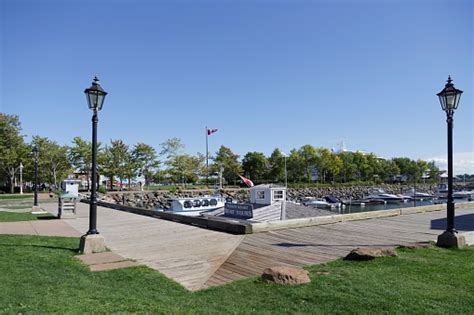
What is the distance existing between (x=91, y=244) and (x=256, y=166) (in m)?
81.9

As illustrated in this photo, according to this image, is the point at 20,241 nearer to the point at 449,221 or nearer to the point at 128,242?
the point at 128,242

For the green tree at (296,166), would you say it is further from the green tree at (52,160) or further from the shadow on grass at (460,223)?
the shadow on grass at (460,223)

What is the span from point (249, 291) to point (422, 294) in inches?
97.1

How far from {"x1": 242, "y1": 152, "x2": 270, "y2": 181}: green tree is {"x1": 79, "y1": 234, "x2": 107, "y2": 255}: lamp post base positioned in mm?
81339

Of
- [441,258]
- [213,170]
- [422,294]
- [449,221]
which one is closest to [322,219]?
[449,221]

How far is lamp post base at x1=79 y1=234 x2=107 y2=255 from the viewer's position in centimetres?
855

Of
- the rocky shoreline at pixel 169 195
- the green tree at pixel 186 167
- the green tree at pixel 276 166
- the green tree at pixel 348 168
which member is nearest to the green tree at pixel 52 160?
the rocky shoreline at pixel 169 195

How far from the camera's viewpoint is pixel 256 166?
90.1 m

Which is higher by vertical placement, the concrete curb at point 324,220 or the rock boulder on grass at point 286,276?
the rock boulder on grass at point 286,276

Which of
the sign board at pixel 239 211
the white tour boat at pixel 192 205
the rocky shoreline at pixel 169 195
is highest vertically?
the sign board at pixel 239 211

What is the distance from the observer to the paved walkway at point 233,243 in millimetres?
7134

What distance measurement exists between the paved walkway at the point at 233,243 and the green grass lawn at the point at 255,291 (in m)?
0.73

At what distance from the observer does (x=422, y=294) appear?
505cm

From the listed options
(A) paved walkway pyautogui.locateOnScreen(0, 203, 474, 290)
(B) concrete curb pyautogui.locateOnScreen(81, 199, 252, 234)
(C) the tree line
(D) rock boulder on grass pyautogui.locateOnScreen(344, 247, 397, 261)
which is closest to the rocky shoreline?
(C) the tree line
